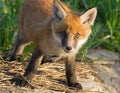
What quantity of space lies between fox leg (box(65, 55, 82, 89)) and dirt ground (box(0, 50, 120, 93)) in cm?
7

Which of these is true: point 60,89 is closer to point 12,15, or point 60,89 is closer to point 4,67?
point 4,67

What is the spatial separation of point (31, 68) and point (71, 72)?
1.80 feet

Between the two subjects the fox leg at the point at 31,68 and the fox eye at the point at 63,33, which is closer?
the fox eye at the point at 63,33

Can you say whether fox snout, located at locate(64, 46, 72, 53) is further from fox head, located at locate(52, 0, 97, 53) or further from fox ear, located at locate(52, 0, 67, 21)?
fox ear, located at locate(52, 0, 67, 21)

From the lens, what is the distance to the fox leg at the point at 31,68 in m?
5.39

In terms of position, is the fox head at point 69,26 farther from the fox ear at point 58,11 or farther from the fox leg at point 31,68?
the fox leg at point 31,68

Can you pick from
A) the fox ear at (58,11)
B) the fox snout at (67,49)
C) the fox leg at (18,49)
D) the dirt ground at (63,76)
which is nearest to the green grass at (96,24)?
the fox leg at (18,49)

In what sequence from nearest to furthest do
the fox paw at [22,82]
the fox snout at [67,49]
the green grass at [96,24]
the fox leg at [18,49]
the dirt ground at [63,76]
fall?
1. the fox snout at [67,49]
2. the fox paw at [22,82]
3. the dirt ground at [63,76]
4. the fox leg at [18,49]
5. the green grass at [96,24]

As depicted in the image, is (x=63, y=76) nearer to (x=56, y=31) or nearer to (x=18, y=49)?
(x=18, y=49)

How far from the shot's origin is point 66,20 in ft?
17.2

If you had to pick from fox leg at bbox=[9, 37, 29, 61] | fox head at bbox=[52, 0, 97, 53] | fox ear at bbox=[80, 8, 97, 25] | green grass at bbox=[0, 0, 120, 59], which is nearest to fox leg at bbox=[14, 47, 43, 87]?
fox head at bbox=[52, 0, 97, 53]

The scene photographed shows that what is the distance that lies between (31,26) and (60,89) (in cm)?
89

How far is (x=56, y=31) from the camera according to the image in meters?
5.22

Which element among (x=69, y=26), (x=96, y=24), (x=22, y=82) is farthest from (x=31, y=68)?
(x=96, y=24)
